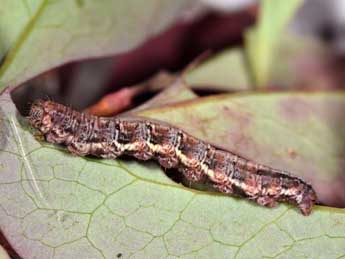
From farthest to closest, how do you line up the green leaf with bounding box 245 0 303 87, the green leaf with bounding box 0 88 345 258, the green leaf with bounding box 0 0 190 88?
the green leaf with bounding box 245 0 303 87 < the green leaf with bounding box 0 0 190 88 < the green leaf with bounding box 0 88 345 258

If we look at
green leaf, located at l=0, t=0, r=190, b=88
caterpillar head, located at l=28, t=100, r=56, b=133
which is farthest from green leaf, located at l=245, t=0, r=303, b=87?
caterpillar head, located at l=28, t=100, r=56, b=133

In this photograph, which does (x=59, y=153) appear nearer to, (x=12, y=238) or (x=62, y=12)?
(x=12, y=238)

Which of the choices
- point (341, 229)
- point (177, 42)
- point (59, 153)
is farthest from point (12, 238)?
point (177, 42)

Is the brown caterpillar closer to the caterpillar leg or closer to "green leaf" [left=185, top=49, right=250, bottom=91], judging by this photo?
the caterpillar leg

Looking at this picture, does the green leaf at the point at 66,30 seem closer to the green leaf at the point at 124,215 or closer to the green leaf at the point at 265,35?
the green leaf at the point at 124,215

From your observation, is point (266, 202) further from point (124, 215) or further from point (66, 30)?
point (66, 30)

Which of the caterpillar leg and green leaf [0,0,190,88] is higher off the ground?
green leaf [0,0,190,88]
